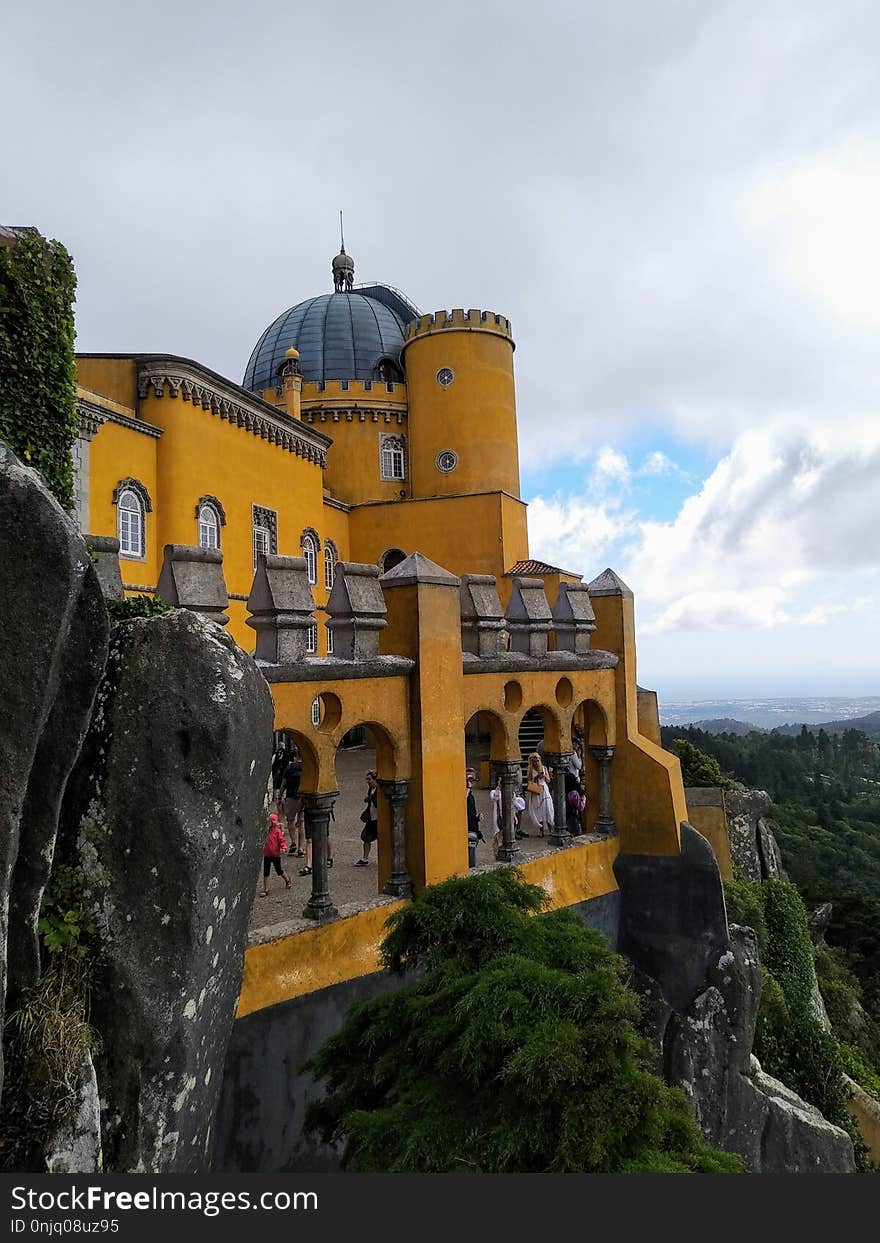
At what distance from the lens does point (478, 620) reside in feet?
30.9

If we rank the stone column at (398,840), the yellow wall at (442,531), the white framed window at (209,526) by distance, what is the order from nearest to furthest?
the stone column at (398,840), the white framed window at (209,526), the yellow wall at (442,531)

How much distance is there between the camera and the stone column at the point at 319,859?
7426 millimetres

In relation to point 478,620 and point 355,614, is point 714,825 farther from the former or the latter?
point 355,614

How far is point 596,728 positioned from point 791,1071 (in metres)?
7.22

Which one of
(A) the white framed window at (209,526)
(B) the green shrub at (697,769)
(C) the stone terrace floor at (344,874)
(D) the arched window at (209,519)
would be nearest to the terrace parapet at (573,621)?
(C) the stone terrace floor at (344,874)

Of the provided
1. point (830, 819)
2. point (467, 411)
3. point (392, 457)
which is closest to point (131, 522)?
point (392, 457)

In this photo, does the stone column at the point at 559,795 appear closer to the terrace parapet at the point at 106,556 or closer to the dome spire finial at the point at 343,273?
the terrace parapet at the point at 106,556

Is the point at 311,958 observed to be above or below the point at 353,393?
below

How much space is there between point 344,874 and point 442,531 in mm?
16842

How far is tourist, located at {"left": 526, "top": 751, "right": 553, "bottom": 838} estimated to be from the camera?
39.2ft

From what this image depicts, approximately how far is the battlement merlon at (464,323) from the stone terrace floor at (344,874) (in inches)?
681

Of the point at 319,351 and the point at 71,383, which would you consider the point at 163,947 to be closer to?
the point at 71,383

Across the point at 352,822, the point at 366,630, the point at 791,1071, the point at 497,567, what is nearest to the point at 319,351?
the point at 497,567

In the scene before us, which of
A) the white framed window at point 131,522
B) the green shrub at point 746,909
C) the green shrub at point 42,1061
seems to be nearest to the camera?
the green shrub at point 42,1061
